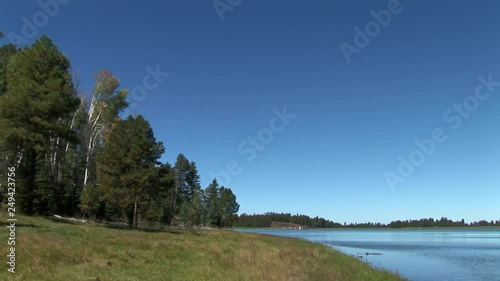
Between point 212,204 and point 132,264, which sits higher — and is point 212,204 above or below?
above

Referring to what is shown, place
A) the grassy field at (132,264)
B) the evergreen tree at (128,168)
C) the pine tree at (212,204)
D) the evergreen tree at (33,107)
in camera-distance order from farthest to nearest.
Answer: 1. the pine tree at (212,204)
2. the evergreen tree at (128,168)
3. the evergreen tree at (33,107)
4. the grassy field at (132,264)

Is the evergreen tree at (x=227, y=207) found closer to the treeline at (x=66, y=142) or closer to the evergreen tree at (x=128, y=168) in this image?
the treeline at (x=66, y=142)

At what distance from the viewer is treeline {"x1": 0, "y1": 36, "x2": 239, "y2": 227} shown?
33.7m

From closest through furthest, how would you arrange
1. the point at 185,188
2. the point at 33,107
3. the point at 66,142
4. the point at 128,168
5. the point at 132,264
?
the point at 132,264, the point at 33,107, the point at 128,168, the point at 66,142, the point at 185,188

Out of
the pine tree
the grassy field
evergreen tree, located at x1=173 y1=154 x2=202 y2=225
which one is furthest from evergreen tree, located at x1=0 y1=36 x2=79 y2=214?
the pine tree

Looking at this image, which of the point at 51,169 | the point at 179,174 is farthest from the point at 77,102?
the point at 179,174

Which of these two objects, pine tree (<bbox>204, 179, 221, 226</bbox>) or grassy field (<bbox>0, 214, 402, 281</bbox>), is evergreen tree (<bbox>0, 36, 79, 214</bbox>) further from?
pine tree (<bbox>204, 179, 221, 226</bbox>)

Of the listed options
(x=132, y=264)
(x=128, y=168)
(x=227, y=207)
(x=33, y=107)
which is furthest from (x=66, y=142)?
(x=227, y=207)

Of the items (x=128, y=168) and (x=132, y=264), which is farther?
(x=128, y=168)

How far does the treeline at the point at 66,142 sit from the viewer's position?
33.7 meters

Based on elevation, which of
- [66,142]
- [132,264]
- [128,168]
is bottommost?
[132,264]

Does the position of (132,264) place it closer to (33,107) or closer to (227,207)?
(33,107)

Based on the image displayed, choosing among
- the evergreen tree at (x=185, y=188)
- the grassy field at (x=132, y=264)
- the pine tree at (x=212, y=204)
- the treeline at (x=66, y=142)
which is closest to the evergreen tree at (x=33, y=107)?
the treeline at (x=66, y=142)

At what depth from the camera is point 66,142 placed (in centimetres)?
4781
